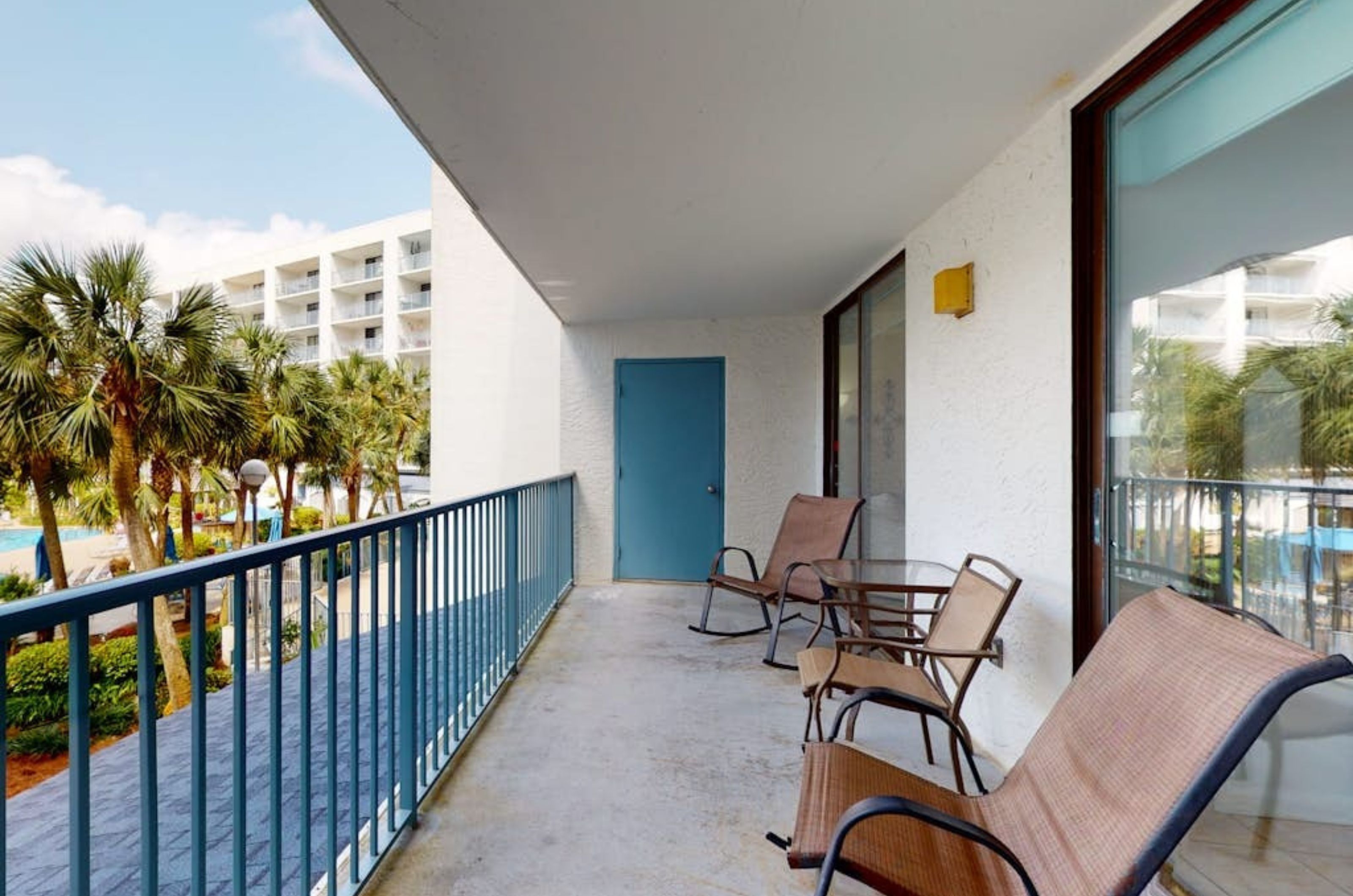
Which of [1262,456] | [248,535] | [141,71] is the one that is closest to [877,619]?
[1262,456]

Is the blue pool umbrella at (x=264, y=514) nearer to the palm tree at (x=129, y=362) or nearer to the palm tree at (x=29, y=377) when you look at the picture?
the palm tree at (x=129, y=362)

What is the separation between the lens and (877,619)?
352 cm

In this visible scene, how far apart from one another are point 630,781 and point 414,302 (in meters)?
33.8

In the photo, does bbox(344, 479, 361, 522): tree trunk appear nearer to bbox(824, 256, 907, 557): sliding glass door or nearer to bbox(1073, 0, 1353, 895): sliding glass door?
bbox(824, 256, 907, 557): sliding glass door

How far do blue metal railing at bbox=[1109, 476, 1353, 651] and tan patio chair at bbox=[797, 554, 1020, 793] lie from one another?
15.2 inches

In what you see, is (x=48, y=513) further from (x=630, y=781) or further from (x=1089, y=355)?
(x=1089, y=355)

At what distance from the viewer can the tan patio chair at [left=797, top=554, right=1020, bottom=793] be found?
1948mm

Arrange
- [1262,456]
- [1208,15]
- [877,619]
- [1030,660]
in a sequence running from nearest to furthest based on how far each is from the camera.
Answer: [1262,456] → [1208,15] → [1030,660] → [877,619]

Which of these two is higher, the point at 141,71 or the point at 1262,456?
the point at 141,71

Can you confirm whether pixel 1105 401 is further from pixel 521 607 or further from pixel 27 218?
pixel 27 218

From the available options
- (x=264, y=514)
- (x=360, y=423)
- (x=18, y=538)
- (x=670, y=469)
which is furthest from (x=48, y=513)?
(x=264, y=514)

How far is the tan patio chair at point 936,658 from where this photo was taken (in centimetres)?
195

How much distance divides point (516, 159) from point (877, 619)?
3.06 m

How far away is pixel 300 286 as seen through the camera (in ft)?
116
